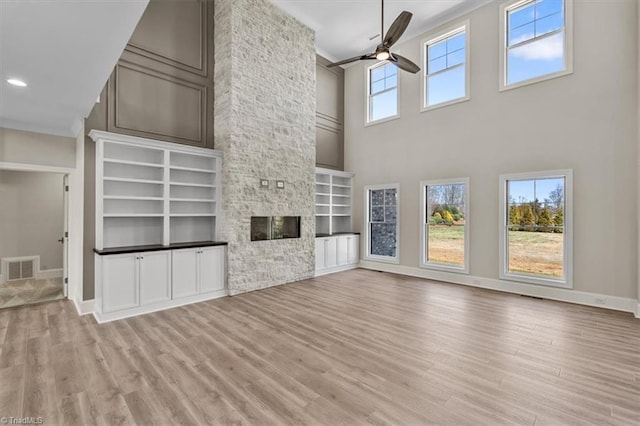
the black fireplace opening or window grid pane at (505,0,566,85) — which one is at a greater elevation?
window grid pane at (505,0,566,85)

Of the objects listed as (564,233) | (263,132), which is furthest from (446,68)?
(263,132)

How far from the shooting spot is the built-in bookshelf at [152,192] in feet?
14.2

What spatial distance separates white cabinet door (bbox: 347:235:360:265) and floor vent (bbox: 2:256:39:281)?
6694mm

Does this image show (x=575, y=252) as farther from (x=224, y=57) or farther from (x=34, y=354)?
(x=34, y=354)

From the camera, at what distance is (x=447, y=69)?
21.0 feet

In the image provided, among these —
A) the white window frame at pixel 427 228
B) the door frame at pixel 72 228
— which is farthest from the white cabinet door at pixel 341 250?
the door frame at pixel 72 228

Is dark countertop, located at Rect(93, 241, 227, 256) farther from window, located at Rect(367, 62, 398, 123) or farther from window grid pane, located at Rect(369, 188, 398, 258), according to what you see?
window, located at Rect(367, 62, 398, 123)

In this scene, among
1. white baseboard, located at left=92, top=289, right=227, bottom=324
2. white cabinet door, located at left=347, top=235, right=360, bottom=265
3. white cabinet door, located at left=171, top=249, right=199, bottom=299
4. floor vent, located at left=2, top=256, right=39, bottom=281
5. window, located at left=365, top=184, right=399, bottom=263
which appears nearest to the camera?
white baseboard, located at left=92, top=289, right=227, bottom=324

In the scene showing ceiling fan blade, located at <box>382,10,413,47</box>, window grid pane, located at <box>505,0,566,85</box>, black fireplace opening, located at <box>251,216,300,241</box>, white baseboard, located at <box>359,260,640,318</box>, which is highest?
window grid pane, located at <box>505,0,566,85</box>

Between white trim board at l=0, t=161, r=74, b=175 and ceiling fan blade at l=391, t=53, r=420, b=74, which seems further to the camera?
ceiling fan blade at l=391, t=53, r=420, b=74

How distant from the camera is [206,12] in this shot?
18.5 feet

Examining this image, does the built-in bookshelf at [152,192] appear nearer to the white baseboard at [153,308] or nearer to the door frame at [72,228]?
the door frame at [72,228]

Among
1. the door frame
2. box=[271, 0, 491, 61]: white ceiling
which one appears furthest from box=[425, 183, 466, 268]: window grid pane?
the door frame

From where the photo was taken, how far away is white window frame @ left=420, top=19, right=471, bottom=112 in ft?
19.8
